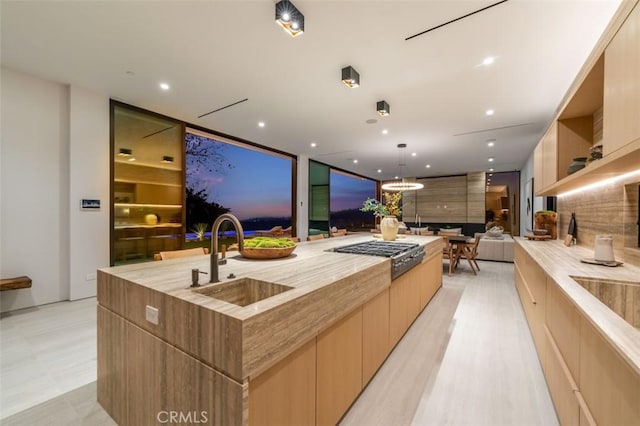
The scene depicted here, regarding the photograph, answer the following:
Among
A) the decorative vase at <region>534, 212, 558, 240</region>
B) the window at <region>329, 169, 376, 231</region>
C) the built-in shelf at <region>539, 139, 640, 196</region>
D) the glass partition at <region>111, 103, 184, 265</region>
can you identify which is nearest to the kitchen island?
the built-in shelf at <region>539, 139, 640, 196</region>

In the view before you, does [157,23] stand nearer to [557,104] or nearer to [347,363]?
[347,363]

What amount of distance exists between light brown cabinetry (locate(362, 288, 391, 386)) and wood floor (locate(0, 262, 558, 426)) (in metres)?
0.13

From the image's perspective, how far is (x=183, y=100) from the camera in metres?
3.98

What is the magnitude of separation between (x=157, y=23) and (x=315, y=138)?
3758 mm

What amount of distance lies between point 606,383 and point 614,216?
1.99m

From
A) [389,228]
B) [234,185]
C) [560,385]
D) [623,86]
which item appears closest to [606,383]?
[560,385]

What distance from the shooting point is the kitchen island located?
2.98 ft

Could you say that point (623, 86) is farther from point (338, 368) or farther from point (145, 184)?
point (145, 184)

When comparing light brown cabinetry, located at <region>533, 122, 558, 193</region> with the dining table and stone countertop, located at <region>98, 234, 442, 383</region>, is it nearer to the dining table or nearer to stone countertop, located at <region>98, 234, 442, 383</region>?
the dining table

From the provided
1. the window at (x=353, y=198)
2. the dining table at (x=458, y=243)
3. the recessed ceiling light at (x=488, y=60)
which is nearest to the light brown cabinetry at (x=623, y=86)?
the recessed ceiling light at (x=488, y=60)

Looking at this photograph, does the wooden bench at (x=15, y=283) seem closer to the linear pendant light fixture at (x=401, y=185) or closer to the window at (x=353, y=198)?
the linear pendant light fixture at (x=401, y=185)

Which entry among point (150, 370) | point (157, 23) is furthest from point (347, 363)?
point (157, 23)

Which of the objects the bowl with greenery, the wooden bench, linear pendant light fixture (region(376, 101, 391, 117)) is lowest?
the wooden bench

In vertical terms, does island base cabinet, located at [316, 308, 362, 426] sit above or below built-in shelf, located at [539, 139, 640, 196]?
below
